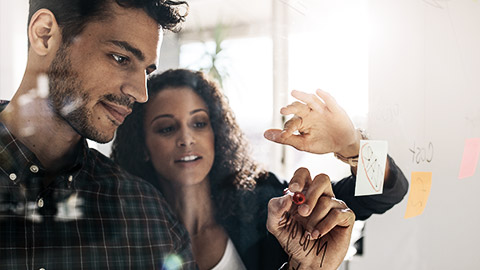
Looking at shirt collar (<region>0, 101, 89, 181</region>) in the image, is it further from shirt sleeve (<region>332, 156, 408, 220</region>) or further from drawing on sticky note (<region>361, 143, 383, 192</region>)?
drawing on sticky note (<region>361, 143, 383, 192</region>)

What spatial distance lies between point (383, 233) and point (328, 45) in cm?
61

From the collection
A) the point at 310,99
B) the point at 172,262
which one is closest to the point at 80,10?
the point at 172,262

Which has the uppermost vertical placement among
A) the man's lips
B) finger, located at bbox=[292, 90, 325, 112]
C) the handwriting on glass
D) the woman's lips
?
finger, located at bbox=[292, 90, 325, 112]

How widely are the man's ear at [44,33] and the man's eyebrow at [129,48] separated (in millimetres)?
69

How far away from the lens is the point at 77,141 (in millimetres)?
595

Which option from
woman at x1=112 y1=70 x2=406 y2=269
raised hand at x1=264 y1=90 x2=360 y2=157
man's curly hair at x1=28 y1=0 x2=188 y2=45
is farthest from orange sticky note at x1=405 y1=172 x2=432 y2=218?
man's curly hair at x1=28 y1=0 x2=188 y2=45

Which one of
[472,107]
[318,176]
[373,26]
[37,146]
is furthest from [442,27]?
[37,146]

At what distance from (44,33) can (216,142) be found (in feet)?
1.06

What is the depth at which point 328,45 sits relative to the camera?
1.00 meters

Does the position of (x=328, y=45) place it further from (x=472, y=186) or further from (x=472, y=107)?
(x=472, y=186)

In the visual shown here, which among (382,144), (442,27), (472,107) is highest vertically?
(442,27)

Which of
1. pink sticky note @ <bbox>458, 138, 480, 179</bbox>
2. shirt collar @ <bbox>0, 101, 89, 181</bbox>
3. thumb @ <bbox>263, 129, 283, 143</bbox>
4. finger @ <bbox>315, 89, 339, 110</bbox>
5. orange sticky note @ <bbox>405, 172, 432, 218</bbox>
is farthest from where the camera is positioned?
pink sticky note @ <bbox>458, 138, 480, 179</bbox>

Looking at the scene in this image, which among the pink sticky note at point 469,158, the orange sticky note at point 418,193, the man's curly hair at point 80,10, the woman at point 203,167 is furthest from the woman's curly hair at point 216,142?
the pink sticky note at point 469,158

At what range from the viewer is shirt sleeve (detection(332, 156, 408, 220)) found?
3.25ft
